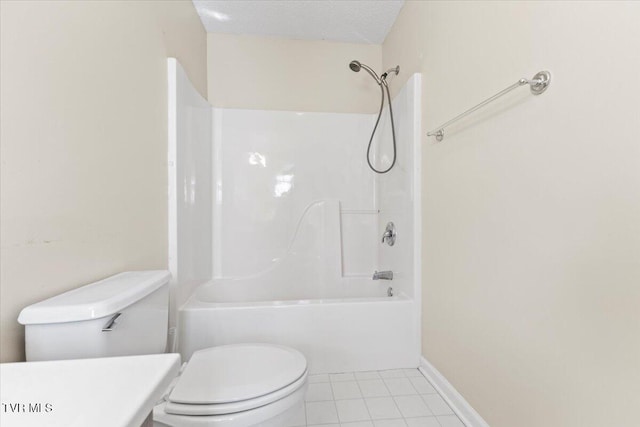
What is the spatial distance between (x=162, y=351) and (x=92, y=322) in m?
0.37

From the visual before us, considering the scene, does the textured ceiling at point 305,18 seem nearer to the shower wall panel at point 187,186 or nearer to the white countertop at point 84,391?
the shower wall panel at point 187,186

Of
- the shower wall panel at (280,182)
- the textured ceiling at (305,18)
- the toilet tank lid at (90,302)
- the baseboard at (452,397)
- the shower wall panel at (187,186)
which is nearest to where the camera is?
the toilet tank lid at (90,302)

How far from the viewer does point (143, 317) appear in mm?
918

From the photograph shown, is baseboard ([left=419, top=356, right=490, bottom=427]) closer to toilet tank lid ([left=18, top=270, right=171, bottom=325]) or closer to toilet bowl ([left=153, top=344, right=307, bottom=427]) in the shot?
toilet bowl ([left=153, top=344, right=307, bottom=427])

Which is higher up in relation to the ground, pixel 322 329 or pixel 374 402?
pixel 322 329

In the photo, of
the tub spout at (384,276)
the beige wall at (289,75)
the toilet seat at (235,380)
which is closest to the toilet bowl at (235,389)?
the toilet seat at (235,380)

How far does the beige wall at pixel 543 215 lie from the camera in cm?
67

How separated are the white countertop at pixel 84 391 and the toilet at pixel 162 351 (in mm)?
190

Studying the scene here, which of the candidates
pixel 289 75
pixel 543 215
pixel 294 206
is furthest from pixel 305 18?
pixel 543 215

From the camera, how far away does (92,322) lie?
27.9 inches

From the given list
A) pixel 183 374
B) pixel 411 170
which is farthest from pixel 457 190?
pixel 183 374

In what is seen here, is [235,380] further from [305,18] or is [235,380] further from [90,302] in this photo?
[305,18]

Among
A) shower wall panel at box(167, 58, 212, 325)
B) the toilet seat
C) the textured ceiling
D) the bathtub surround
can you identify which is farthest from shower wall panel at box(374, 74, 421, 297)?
shower wall panel at box(167, 58, 212, 325)

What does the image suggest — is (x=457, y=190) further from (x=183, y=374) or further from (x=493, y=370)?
(x=183, y=374)
